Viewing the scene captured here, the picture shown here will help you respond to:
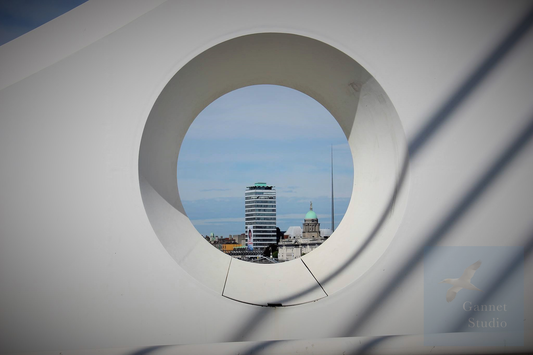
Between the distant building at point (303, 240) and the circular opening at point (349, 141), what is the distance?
26.0m

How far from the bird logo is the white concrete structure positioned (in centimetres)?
20

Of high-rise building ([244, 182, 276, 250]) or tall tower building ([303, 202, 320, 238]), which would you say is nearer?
tall tower building ([303, 202, 320, 238])

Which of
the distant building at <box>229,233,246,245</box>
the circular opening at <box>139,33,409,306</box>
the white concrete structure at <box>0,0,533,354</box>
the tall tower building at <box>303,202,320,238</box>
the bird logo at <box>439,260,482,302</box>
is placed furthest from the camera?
the distant building at <box>229,233,246,245</box>

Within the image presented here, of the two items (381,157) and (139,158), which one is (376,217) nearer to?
(381,157)

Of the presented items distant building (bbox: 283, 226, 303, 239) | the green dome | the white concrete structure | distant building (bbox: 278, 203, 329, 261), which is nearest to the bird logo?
the white concrete structure

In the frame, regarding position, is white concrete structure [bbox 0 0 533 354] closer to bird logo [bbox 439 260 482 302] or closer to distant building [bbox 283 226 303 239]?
bird logo [bbox 439 260 482 302]

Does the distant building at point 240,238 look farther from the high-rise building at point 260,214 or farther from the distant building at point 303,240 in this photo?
the distant building at point 303,240

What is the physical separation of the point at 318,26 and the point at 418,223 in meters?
1.68

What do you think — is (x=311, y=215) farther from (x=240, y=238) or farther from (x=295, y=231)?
(x=240, y=238)

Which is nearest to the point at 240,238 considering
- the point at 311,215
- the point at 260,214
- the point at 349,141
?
the point at 260,214

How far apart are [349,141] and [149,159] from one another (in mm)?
2069

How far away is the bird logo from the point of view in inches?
116

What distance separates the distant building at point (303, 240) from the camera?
31.0m

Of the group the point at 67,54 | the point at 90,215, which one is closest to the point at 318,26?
the point at 67,54
